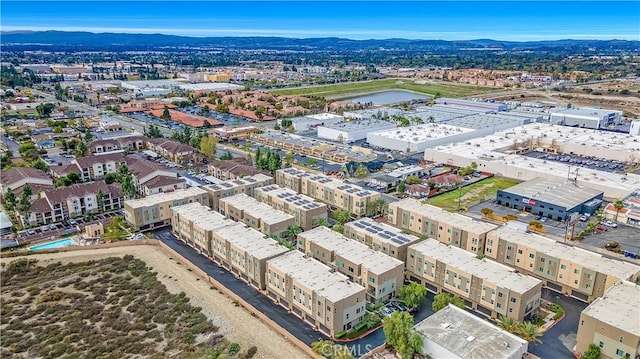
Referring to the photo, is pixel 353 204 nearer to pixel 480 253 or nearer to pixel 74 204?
pixel 480 253

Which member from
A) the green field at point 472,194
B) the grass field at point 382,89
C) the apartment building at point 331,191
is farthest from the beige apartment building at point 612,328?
the grass field at point 382,89

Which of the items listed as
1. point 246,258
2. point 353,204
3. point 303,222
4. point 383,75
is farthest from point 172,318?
point 383,75

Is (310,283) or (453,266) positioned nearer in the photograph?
(310,283)

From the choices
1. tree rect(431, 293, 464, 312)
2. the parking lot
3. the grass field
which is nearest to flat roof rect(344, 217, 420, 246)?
tree rect(431, 293, 464, 312)

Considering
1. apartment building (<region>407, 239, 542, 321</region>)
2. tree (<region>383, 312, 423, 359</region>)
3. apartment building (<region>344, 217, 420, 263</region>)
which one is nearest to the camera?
tree (<region>383, 312, 423, 359</region>)

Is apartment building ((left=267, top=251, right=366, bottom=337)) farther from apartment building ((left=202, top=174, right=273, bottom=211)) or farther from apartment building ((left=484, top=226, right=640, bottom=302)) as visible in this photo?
apartment building ((left=202, top=174, right=273, bottom=211))

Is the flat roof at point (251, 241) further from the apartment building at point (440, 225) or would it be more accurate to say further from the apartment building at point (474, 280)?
the apartment building at point (440, 225)
